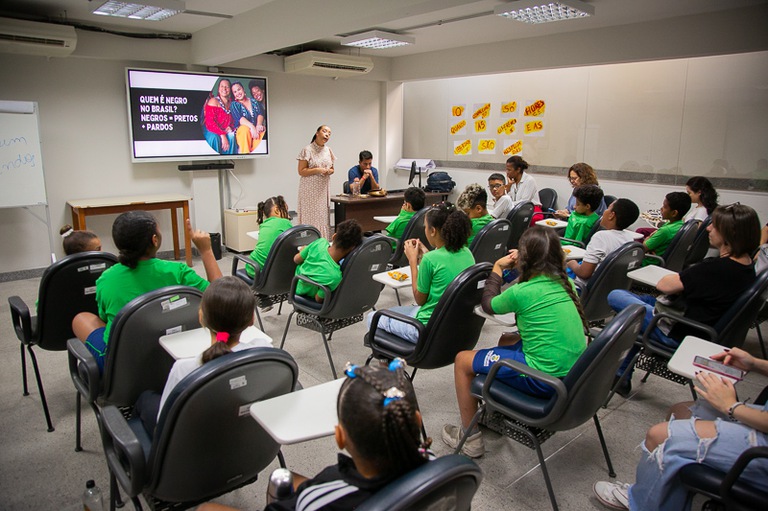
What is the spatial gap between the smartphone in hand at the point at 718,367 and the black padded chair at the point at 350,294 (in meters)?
1.77

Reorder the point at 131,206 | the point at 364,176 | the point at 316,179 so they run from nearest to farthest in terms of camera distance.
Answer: the point at 131,206
the point at 316,179
the point at 364,176

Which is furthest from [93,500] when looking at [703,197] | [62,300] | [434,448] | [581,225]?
[703,197]

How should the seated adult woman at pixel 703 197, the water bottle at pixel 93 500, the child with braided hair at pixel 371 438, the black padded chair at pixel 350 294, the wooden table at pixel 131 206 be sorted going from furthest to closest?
1. the wooden table at pixel 131 206
2. the seated adult woman at pixel 703 197
3. the black padded chair at pixel 350 294
4. the water bottle at pixel 93 500
5. the child with braided hair at pixel 371 438

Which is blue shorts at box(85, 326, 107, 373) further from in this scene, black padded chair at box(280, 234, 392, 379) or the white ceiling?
the white ceiling

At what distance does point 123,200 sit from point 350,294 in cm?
392

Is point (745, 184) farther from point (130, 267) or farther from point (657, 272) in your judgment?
point (130, 267)

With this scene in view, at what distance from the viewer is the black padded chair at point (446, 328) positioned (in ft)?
7.97

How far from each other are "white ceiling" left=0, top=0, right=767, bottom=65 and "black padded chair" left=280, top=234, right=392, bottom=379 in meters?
1.89

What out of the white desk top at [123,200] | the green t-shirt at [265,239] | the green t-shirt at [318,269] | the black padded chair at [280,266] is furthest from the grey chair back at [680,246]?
the white desk top at [123,200]

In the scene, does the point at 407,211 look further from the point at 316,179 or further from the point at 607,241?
the point at 607,241

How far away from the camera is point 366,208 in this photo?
695 centimetres

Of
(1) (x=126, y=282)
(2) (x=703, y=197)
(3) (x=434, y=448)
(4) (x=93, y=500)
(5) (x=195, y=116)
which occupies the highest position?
(5) (x=195, y=116)

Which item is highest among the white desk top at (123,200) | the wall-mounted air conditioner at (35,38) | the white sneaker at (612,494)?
the wall-mounted air conditioner at (35,38)

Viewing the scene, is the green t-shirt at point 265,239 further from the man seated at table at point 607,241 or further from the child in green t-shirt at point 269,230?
the man seated at table at point 607,241
